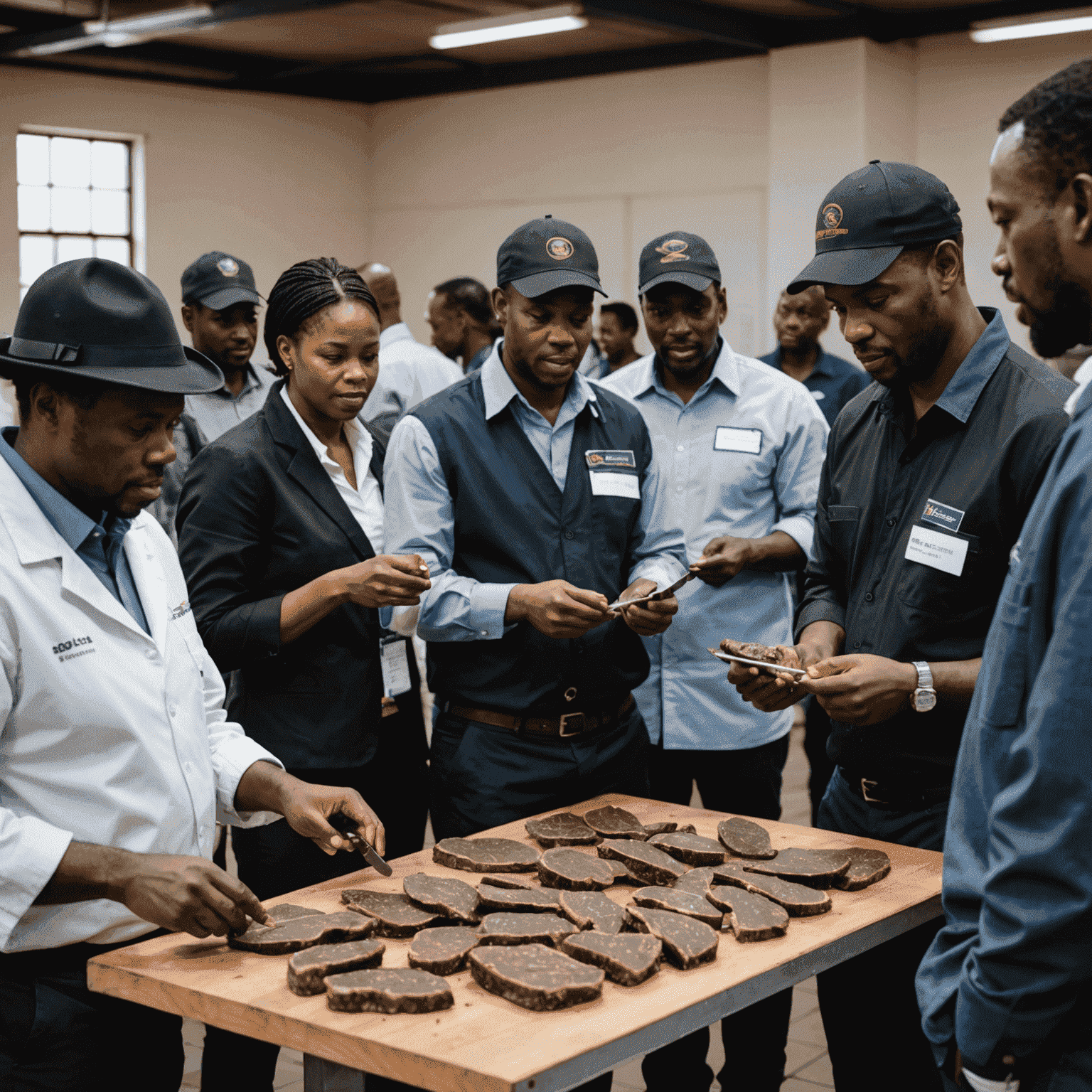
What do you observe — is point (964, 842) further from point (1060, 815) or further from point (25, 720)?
point (25, 720)

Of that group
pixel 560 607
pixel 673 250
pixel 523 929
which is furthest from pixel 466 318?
pixel 523 929

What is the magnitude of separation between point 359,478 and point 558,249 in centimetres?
65

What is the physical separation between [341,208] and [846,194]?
10.9 meters

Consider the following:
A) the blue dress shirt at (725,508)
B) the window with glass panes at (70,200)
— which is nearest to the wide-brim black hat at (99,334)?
the blue dress shirt at (725,508)

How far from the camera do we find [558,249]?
276 cm

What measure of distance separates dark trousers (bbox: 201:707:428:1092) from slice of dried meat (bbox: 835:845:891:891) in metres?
0.87

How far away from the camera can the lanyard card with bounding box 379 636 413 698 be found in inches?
109

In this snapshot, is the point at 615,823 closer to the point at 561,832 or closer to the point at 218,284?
the point at 561,832

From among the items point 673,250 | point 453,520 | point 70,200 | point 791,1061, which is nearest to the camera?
point 453,520

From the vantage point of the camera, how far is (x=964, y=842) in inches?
57.6

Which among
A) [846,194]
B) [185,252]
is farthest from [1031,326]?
[185,252]

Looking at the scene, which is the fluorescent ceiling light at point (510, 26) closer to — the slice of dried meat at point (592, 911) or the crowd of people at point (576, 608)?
the crowd of people at point (576, 608)

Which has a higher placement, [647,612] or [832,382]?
[832,382]

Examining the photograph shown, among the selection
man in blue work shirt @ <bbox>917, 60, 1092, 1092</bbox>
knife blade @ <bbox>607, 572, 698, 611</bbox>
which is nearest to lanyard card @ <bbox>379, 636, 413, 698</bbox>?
knife blade @ <bbox>607, 572, 698, 611</bbox>
